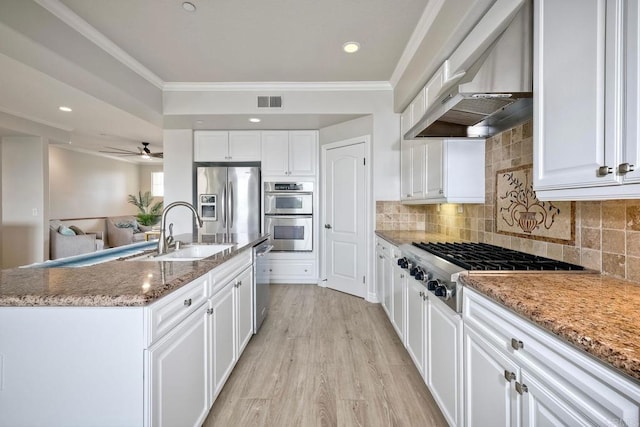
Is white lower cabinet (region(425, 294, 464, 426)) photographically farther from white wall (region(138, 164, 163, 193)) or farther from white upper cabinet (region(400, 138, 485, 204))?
white wall (region(138, 164, 163, 193))

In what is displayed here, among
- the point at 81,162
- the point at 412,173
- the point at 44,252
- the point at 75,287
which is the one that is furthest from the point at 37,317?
the point at 81,162

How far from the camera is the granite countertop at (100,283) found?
96 cm

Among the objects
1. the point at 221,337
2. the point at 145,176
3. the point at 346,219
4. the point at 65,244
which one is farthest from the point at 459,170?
the point at 145,176

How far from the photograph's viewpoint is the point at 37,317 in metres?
0.97

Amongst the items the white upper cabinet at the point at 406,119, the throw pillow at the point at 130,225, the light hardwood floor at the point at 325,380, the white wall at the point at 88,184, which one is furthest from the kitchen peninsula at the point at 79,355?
the throw pillow at the point at 130,225

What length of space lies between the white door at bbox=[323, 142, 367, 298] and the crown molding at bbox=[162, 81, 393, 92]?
0.71 m

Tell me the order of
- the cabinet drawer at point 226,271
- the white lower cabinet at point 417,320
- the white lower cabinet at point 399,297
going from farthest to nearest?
the white lower cabinet at point 399,297 → the white lower cabinet at point 417,320 → the cabinet drawer at point 226,271

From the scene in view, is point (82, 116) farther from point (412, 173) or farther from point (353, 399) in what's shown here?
point (353, 399)

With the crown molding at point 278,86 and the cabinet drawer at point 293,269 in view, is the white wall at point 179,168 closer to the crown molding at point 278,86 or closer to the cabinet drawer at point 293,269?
the crown molding at point 278,86

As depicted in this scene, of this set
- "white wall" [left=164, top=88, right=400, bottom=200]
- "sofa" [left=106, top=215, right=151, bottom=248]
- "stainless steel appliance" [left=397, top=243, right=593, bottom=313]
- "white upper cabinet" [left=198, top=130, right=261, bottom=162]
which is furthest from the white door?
"sofa" [left=106, top=215, right=151, bottom=248]

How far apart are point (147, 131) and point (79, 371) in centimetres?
540

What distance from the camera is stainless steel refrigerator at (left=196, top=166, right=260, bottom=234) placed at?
4270mm

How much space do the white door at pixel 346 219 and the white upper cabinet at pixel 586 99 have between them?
259cm

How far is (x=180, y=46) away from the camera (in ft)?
9.16
